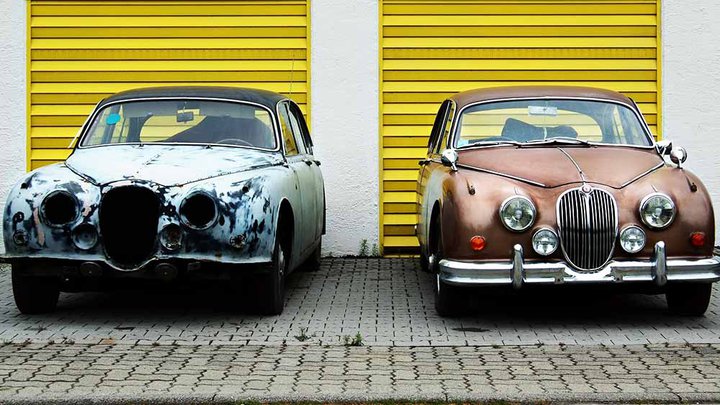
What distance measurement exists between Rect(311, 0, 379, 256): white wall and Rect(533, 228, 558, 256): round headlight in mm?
4992

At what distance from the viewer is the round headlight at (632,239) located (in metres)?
7.12

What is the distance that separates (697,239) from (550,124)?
174 cm

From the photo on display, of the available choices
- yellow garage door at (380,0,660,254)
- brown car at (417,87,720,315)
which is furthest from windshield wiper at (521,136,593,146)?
yellow garage door at (380,0,660,254)

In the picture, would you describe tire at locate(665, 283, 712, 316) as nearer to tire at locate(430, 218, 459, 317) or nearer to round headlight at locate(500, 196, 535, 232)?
round headlight at locate(500, 196, 535, 232)

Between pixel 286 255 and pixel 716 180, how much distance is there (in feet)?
18.9

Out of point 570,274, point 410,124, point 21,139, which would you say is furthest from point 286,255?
point 21,139

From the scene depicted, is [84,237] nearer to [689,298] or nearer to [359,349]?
[359,349]

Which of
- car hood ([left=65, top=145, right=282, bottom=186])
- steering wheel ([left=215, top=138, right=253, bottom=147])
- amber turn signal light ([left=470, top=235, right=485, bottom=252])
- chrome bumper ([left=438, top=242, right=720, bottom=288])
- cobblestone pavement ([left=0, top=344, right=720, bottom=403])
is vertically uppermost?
steering wheel ([left=215, top=138, right=253, bottom=147])

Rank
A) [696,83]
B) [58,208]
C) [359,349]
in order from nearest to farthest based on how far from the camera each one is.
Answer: [359,349]
[58,208]
[696,83]

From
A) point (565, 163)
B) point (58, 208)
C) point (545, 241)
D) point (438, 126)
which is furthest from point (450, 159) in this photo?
point (58, 208)

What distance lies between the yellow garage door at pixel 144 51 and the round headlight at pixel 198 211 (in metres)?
4.89

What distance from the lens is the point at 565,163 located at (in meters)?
7.62

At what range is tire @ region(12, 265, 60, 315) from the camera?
773 cm

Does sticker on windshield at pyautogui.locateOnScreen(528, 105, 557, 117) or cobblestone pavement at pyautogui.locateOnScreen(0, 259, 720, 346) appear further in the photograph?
sticker on windshield at pyautogui.locateOnScreen(528, 105, 557, 117)
